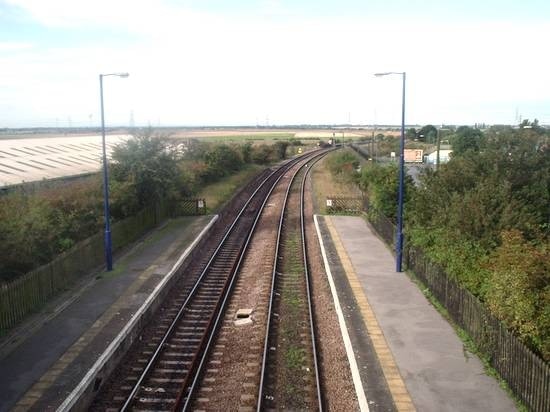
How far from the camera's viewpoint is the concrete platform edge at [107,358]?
1072 centimetres

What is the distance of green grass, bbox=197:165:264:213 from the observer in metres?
37.2

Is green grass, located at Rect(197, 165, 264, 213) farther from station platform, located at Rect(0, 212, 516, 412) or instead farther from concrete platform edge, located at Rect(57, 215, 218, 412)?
concrete platform edge, located at Rect(57, 215, 218, 412)

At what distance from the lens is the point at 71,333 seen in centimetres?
1441

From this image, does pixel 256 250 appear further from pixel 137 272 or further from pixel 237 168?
pixel 237 168

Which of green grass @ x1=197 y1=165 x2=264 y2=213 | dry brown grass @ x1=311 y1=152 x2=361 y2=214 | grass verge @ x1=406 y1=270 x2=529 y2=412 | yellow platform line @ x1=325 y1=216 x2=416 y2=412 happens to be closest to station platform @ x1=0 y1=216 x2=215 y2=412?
yellow platform line @ x1=325 y1=216 x2=416 y2=412

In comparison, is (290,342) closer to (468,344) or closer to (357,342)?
(357,342)

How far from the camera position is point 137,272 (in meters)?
20.2

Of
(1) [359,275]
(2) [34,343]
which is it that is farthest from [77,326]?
(1) [359,275]

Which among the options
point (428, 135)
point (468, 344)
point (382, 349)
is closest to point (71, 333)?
point (382, 349)

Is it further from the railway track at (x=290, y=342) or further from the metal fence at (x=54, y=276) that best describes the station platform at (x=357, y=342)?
the railway track at (x=290, y=342)

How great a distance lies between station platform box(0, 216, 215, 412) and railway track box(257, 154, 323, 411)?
393cm

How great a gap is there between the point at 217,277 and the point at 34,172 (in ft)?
39.4

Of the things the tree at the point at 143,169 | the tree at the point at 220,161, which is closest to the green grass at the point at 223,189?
the tree at the point at 220,161

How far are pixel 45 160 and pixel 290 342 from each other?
21433 mm
